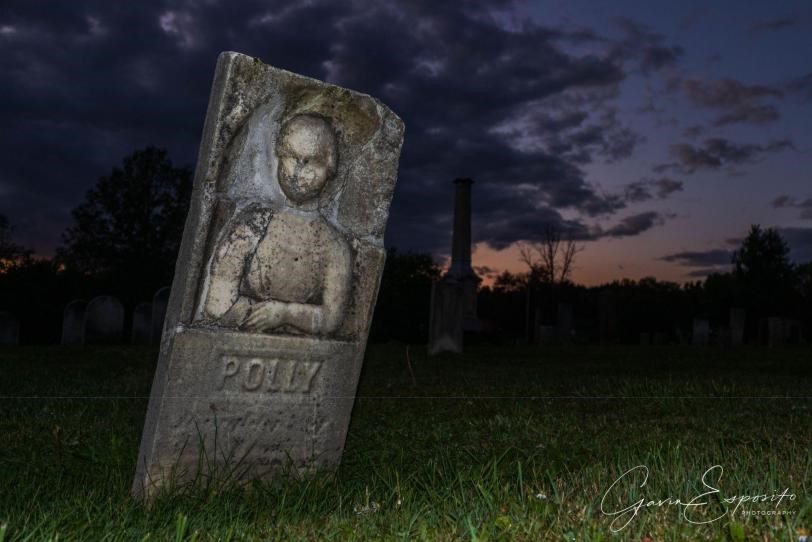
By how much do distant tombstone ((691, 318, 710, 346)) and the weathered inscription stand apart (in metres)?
22.4

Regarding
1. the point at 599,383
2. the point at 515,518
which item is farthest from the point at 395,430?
the point at 599,383

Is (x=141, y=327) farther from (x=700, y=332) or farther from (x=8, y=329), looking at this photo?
(x=700, y=332)

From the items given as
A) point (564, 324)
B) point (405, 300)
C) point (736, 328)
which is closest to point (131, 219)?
point (405, 300)

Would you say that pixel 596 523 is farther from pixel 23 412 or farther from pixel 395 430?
pixel 23 412

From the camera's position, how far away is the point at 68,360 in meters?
14.1

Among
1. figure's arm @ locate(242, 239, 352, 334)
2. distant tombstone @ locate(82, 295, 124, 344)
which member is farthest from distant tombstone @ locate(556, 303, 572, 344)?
figure's arm @ locate(242, 239, 352, 334)

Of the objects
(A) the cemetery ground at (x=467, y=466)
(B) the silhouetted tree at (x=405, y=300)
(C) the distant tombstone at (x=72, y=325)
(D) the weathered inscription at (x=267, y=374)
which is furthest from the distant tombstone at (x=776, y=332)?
(D) the weathered inscription at (x=267, y=374)

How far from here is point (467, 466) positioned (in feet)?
16.3

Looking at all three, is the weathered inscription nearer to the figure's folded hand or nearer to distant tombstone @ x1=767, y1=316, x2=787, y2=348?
the figure's folded hand

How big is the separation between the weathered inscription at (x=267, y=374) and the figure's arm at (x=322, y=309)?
0.20 metres

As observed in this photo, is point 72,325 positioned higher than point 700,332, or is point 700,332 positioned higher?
point 700,332

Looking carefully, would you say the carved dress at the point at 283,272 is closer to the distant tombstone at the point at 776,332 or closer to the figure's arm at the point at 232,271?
the figure's arm at the point at 232,271

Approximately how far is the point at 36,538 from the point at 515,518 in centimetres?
211

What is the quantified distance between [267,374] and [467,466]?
1.45m
